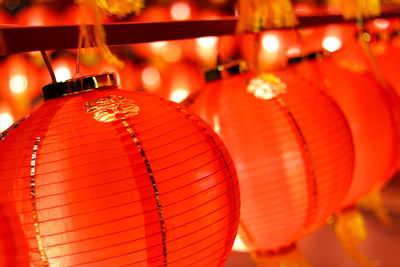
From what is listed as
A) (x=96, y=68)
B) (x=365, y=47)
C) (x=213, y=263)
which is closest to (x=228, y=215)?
(x=213, y=263)

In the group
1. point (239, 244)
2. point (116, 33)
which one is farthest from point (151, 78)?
point (116, 33)

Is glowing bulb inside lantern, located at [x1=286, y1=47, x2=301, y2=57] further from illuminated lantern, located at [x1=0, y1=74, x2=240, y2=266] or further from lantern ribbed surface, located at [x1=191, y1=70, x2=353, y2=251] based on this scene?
illuminated lantern, located at [x1=0, y1=74, x2=240, y2=266]

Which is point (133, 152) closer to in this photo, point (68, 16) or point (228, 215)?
point (228, 215)

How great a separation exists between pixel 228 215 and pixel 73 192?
0.19 metres

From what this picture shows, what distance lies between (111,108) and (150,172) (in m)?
0.10

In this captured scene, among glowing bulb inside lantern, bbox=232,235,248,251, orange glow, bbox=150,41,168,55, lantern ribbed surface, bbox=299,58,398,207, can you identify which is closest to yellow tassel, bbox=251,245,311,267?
glowing bulb inside lantern, bbox=232,235,248,251

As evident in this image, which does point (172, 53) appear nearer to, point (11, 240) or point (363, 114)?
point (363, 114)

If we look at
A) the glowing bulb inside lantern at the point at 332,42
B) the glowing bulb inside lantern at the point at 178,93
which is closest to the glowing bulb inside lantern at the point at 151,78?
the glowing bulb inside lantern at the point at 178,93

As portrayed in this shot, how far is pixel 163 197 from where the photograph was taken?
57cm

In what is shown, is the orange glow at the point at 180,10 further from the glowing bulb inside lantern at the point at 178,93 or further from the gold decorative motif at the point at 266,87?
the gold decorative motif at the point at 266,87

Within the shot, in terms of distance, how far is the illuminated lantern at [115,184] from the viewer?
546mm

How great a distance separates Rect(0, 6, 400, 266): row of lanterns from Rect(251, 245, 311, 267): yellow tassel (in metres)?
0.14

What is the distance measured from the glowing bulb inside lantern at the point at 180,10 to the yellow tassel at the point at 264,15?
214cm

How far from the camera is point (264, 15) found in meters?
0.90
